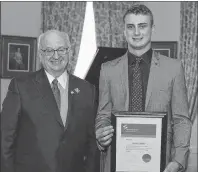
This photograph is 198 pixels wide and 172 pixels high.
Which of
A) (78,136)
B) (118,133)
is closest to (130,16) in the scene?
(118,133)

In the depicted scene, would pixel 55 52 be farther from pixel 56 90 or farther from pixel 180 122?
pixel 180 122

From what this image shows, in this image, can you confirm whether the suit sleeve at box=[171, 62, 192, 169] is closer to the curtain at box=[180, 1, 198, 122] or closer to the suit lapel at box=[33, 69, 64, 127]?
the suit lapel at box=[33, 69, 64, 127]

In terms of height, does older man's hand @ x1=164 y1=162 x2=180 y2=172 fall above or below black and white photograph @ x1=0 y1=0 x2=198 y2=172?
below

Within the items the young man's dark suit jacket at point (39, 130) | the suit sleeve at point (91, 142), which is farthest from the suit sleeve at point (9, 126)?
the suit sleeve at point (91, 142)

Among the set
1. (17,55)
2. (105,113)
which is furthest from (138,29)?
(17,55)

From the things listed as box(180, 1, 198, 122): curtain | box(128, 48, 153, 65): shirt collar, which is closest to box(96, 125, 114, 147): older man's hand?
box(128, 48, 153, 65): shirt collar

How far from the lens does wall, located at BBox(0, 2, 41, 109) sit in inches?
299

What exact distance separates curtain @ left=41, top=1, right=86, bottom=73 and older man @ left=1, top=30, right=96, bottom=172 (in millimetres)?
5056

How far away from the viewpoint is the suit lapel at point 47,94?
2.57 metres

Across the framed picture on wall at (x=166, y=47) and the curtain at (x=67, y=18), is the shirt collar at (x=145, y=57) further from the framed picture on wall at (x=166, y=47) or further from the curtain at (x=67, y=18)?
the framed picture on wall at (x=166, y=47)

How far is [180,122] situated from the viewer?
2.36 meters

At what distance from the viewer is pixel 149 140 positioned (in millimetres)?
2357

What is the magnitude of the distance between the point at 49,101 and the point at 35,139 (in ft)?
0.89

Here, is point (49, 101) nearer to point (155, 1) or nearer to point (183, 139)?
point (183, 139)
